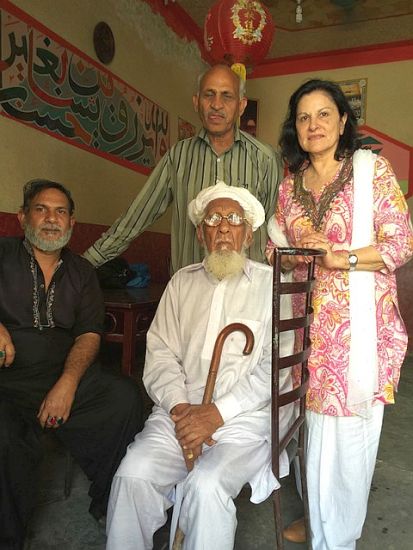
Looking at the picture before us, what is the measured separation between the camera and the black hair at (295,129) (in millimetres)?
1658

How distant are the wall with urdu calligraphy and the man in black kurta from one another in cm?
130

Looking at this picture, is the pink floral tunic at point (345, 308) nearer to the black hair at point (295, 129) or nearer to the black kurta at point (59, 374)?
the black hair at point (295, 129)

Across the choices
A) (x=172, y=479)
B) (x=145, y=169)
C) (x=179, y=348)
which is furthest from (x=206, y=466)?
(x=145, y=169)

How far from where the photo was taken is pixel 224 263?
1834 millimetres

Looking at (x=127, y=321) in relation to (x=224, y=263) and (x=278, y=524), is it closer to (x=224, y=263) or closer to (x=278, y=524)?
(x=224, y=263)

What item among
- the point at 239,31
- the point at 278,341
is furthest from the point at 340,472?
the point at 239,31

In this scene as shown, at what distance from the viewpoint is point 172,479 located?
5.05ft

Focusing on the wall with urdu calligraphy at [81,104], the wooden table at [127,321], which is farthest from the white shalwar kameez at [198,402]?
the wall with urdu calligraphy at [81,104]

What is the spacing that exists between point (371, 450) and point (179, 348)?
2.64 ft

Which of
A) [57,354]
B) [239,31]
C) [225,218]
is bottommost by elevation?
[57,354]

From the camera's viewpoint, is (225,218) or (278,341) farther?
(225,218)

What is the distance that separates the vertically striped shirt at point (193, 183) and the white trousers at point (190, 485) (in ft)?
3.73

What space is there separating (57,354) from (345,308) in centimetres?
123

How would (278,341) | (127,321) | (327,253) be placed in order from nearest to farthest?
(278,341) → (327,253) → (127,321)
